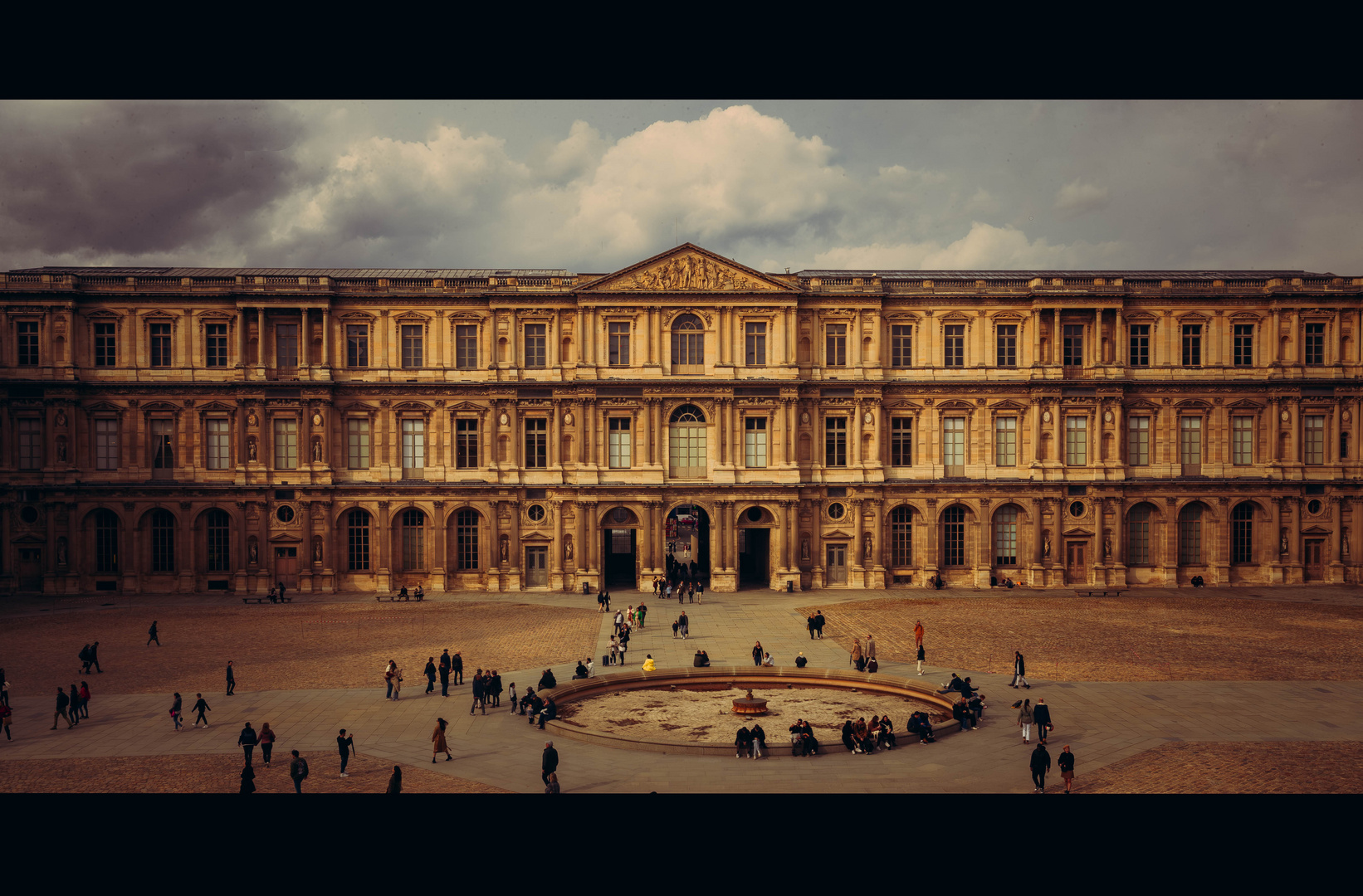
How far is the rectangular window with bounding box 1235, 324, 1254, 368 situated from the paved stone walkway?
101 feet

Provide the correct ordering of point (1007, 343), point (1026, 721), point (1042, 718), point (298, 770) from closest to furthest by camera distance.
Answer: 1. point (298, 770)
2. point (1042, 718)
3. point (1026, 721)
4. point (1007, 343)

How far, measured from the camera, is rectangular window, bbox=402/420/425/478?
53344 millimetres

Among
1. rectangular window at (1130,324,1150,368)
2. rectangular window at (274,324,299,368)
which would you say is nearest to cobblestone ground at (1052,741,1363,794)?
rectangular window at (1130,324,1150,368)

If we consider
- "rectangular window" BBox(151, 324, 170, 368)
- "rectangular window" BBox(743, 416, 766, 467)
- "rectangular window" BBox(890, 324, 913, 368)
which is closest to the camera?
"rectangular window" BBox(151, 324, 170, 368)

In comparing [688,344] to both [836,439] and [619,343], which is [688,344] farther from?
[836,439]

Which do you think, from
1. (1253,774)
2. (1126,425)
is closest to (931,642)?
(1253,774)

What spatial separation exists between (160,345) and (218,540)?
38.9 feet

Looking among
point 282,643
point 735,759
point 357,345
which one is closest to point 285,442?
point 357,345

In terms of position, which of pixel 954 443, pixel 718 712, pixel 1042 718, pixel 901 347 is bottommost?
pixel 718 712

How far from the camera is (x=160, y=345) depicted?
52.4 m

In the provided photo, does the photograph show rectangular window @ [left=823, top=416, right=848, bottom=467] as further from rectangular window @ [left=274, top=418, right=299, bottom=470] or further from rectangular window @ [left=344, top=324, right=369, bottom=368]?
rectangular window @ [left=274, top=418, right=299, bottom=470]

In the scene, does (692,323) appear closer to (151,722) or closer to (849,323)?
(849,323)

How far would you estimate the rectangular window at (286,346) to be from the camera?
174ft

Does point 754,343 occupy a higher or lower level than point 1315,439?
higher
